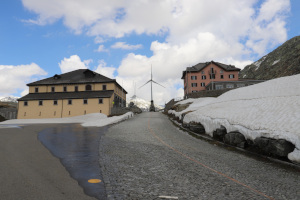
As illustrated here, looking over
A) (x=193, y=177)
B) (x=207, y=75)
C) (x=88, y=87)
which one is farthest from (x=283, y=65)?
(x=193, y=177)

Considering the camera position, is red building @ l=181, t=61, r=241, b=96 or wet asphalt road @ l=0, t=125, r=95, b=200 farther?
red building @ l=181, t=61, r=241, b=96

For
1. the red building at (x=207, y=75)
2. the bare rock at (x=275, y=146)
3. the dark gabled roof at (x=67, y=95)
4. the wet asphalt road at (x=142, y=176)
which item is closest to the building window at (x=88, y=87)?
the dark gabled roof at (x=67, y=95)

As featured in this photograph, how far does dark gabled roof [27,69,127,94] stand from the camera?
48812 mm

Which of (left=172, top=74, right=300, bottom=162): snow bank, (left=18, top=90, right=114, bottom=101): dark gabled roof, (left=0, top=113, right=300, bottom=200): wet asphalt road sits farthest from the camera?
(left=18, top=90, right=114, bottom=101): dark gabled roof

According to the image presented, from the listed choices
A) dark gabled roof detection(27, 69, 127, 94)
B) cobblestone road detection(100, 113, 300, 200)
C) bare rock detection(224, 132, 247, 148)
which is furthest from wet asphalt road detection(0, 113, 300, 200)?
dark gabled roof detection(27, 69, 127, 94)

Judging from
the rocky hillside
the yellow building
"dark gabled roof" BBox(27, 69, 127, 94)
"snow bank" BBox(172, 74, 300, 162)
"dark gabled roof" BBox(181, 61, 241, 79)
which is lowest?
"snow bank" BBox(172, 74, 300, 162)

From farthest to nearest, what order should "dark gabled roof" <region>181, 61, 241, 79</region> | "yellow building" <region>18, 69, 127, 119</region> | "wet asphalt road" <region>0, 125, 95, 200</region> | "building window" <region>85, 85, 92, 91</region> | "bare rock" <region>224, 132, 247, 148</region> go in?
"dark gabled roof" <region>181, 61, 241, 79</region>, "building window" <region>85, 85, 92, 91</region>, "yellow building" <region>18, 69, 127, 119</region>, "bare rock" <region>224, 132, 247, 148</region>, "wet asphalt road" <region>0, 125, 95, 200</region>

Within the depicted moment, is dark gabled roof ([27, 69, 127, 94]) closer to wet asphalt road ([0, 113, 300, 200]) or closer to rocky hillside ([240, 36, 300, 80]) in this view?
wet asphalt road ([0, 113, 300, 200])

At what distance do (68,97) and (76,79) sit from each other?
22.1 ft

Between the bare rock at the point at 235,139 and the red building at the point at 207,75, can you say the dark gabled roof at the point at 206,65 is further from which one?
the bare rock at the point at 235,139

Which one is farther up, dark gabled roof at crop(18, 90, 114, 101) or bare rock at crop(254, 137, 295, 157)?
dark gabled roof at crop(18, 90, 114, 101)

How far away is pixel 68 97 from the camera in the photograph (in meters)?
46.2

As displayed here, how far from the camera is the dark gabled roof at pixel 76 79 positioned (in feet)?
160

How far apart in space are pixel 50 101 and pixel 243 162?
158 feet
